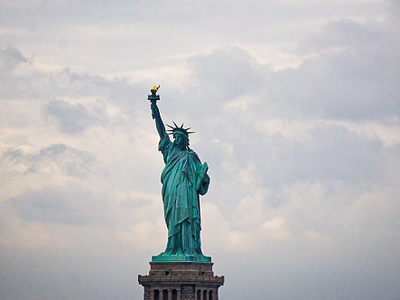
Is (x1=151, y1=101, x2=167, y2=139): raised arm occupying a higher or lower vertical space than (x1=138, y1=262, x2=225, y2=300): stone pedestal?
higher

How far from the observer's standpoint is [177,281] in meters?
66.3

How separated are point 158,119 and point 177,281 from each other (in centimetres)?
927

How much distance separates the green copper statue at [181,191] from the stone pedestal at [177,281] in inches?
17.6

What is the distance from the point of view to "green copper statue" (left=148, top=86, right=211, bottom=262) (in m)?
67.4

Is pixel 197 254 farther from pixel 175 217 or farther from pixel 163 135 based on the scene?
pixel 163 135

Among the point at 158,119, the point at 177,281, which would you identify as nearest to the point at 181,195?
the point at 158,119

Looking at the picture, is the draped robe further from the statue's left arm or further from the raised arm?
the raised arm

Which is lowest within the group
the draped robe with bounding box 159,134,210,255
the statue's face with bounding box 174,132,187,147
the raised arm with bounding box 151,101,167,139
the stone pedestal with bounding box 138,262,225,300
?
the stone pedestal with bounding box 138,262,225,300

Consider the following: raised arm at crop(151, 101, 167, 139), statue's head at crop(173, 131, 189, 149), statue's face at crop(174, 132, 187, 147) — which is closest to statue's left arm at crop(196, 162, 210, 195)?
statue's head at crop(173, 131, 189, 149)

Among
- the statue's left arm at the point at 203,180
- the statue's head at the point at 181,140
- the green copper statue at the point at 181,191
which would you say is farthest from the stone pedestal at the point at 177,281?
the statue's head at the point at 181,140

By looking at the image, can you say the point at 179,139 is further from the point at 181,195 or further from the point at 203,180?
the point at 181,195

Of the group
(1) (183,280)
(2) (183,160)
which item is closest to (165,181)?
(2) (183,160)

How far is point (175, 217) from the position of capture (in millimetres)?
67562

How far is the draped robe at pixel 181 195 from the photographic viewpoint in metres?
67.4
